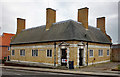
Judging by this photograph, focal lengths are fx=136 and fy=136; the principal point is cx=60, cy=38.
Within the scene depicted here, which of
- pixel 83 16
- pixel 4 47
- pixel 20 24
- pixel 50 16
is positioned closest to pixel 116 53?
pixel 83 16

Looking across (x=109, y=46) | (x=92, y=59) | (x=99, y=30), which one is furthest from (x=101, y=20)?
(x=92, y=59)

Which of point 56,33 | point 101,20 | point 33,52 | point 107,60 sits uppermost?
point 101,20

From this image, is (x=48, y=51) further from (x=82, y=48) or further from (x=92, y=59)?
(x=92, y=59)

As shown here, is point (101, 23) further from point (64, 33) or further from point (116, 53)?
point (64, 33)

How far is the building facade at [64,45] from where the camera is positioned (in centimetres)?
2270

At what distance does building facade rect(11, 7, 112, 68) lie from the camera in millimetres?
22703

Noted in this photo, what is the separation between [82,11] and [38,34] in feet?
34.4

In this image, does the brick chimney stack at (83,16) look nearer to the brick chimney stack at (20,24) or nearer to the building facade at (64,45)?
the building facade at (64,45)

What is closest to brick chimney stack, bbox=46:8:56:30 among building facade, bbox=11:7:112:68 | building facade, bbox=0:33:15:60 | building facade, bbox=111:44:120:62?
building facade, bbox=11:7:112:68

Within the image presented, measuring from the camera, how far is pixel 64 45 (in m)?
22.9

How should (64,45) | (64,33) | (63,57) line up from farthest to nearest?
(64,33) < (63,57) < (64,45)

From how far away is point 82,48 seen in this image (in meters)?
23.4

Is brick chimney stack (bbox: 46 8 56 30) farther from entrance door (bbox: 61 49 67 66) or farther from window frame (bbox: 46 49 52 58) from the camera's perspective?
entrance door (bbox: 61 49 67 66)

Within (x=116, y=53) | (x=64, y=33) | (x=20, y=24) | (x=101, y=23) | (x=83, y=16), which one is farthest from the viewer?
(x=20, y=24)
